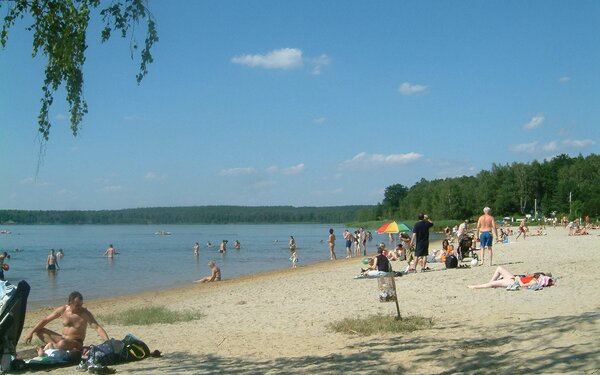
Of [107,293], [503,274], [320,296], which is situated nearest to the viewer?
[503,274]

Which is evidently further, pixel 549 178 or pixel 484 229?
pixel 549 178

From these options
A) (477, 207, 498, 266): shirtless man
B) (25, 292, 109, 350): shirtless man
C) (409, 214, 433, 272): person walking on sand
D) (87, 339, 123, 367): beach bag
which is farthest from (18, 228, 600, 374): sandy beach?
(477, 207, 498, 266): shirtless man

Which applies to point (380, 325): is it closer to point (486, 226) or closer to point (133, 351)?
point (133, 351)

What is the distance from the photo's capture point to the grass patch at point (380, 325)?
27.1 ft

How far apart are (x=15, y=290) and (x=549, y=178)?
9982cm

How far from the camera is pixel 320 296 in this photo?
522 inches

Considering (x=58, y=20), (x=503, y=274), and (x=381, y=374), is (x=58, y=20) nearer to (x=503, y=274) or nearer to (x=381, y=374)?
(x=381, y=374)

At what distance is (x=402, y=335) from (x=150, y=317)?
538 cm

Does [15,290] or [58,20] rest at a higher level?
[58,20]

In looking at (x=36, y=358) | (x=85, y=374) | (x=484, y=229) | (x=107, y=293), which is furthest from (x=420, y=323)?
(x=107, y=293)

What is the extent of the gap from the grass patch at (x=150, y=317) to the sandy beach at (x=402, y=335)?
262 millimetres

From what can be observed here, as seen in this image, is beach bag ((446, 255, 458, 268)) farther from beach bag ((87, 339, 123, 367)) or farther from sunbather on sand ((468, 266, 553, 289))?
beach bag ((87, 339, 123, 367))

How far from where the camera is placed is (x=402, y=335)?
794 cm

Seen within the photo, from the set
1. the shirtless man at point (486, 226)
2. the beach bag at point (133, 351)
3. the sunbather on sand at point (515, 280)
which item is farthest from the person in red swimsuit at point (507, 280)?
the beach bag at point (133, 351)
